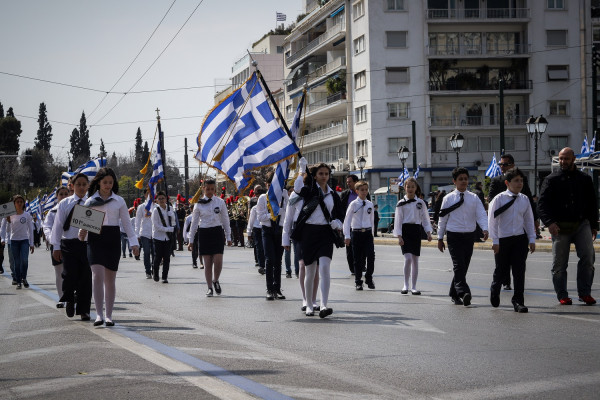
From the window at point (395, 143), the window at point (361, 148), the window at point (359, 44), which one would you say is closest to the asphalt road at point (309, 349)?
the window at point (395, 143)

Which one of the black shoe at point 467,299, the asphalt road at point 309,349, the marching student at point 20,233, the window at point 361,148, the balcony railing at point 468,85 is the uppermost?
the balcony railing at point 468,85

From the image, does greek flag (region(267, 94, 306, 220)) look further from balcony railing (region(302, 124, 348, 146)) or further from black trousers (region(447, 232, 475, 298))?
balcony railing (region(302, 124, 348, 146))

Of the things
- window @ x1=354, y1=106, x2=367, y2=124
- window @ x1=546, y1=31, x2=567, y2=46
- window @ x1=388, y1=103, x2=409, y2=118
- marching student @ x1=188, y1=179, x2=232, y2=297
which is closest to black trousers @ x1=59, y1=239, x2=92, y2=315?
marching student @ x1=188, y1=179, x2=232, y2=297

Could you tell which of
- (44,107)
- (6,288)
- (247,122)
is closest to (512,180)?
(247,122)

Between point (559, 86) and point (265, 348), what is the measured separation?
64723 mm

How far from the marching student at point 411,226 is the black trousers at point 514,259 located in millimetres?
2292

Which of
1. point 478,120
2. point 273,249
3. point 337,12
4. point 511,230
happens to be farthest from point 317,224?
point 337,12

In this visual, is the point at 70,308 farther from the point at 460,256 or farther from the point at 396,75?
the point at 396,75

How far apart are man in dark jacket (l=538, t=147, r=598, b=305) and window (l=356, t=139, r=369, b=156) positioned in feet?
191

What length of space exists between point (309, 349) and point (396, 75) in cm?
6161

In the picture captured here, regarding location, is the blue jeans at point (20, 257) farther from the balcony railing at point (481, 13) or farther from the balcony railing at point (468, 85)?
the balcony railing at point (481, 13)

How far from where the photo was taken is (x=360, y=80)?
70.1 metres

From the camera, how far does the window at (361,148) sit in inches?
2761

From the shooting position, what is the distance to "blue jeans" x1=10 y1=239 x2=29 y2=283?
58.8 ft
